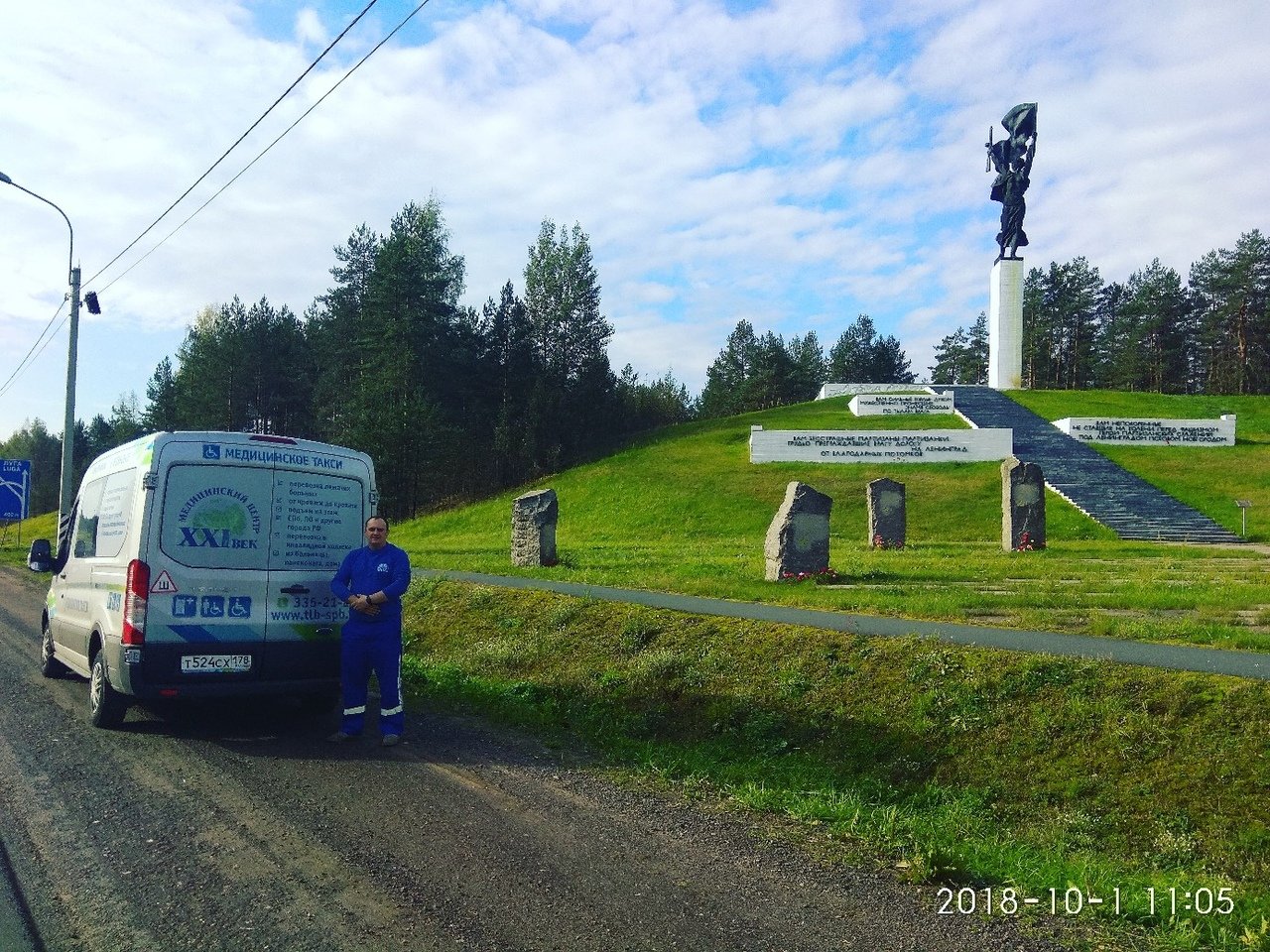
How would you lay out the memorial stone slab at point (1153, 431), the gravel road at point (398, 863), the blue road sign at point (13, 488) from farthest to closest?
the memorial stone slab at point (1153, 431)
the blue road sign at point (13, 488)
the gravel road at point (398, 863)

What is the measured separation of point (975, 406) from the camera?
164ft

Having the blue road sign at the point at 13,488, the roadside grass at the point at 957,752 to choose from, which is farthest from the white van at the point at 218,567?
the blue road sign at the point at 13,488

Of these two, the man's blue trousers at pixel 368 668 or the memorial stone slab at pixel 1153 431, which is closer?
the man's blue trousers at pixel 368 668

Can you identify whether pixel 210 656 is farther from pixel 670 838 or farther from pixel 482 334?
pixel 482 334

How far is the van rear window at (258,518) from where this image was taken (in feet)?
24.4

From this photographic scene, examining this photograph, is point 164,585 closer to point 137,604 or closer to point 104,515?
point 137,604

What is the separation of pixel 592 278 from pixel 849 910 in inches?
2244

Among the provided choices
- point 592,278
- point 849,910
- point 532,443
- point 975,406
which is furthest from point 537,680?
point 592,278

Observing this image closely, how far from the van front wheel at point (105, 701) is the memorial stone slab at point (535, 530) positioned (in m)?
10.8

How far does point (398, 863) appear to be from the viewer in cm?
471

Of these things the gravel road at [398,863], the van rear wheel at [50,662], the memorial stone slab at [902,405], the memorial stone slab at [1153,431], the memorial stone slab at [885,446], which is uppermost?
the memorial stone slab at [902,405]

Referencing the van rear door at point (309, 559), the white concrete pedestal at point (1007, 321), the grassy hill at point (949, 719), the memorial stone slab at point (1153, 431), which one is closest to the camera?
the grassy hill at point (949, 719)

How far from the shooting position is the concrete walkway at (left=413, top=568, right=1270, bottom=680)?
7516 millimetres

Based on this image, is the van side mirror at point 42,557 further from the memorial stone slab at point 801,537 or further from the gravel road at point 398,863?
the memorial stone slab at point 801,537
